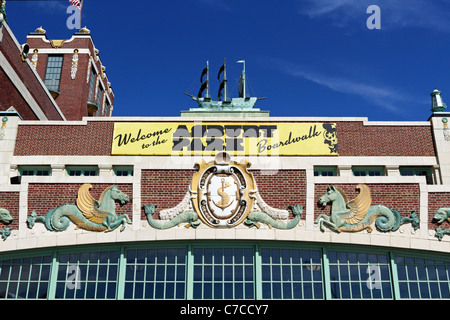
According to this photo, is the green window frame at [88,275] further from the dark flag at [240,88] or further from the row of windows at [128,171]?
the dark flag at [240,88]

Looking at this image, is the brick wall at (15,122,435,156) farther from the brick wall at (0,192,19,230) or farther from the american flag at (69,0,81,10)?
the american flag at (69,0,81,10)

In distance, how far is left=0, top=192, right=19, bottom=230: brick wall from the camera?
1681 cm

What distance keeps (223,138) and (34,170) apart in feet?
25.8

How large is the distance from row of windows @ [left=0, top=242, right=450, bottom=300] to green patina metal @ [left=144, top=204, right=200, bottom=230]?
29.0 inches

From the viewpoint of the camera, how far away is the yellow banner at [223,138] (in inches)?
760

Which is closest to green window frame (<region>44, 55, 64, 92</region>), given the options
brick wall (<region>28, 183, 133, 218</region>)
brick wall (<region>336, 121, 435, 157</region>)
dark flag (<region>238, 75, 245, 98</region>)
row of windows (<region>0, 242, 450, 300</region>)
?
dark flag (<region>238, 75, 245, 98</region>)

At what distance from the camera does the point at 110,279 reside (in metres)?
16.2

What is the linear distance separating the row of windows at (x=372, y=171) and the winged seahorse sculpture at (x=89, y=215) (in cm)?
786

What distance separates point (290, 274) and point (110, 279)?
20.0 feet

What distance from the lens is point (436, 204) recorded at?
55.6 ft

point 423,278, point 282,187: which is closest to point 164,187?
point 282,187

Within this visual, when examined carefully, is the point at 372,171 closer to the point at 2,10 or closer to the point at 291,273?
the point at 291,273

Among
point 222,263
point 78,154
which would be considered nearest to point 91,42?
point 78,154

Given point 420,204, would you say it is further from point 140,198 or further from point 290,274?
point 140,198
